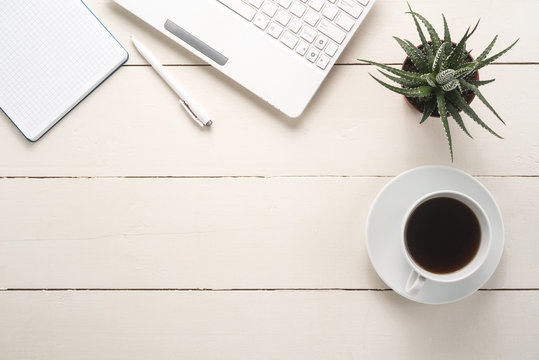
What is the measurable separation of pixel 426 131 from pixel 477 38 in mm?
163

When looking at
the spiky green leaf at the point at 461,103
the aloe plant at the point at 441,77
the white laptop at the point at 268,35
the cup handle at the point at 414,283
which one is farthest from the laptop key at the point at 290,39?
the cup handle at the point at 414,283

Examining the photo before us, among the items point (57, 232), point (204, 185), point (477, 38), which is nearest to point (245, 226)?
point (204, 185)

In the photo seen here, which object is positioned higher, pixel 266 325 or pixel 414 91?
pixel 414 91

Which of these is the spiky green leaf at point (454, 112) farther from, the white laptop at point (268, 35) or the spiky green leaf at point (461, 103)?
the white laptop at point (268, 35)

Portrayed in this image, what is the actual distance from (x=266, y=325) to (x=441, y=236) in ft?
0.97

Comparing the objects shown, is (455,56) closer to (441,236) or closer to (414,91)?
(414,91)

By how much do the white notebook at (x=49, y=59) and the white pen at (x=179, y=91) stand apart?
3 centimetres

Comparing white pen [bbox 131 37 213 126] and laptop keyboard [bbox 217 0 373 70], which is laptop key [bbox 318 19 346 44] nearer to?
laptop keyboard [bbox 217 0 373 70]

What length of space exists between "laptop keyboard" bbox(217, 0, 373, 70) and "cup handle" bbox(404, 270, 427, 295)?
0.33 meters

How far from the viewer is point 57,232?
0.79m

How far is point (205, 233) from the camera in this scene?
30.5 inches

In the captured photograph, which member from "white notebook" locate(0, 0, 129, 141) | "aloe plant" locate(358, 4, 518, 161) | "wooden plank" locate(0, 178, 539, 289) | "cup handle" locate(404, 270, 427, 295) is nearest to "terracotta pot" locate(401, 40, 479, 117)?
"aloe plant" locate(358, 4, 518, 161)

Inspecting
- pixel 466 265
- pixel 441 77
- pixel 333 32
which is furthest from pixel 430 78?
pixel 466 265

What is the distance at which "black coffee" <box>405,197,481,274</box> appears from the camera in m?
0.70
